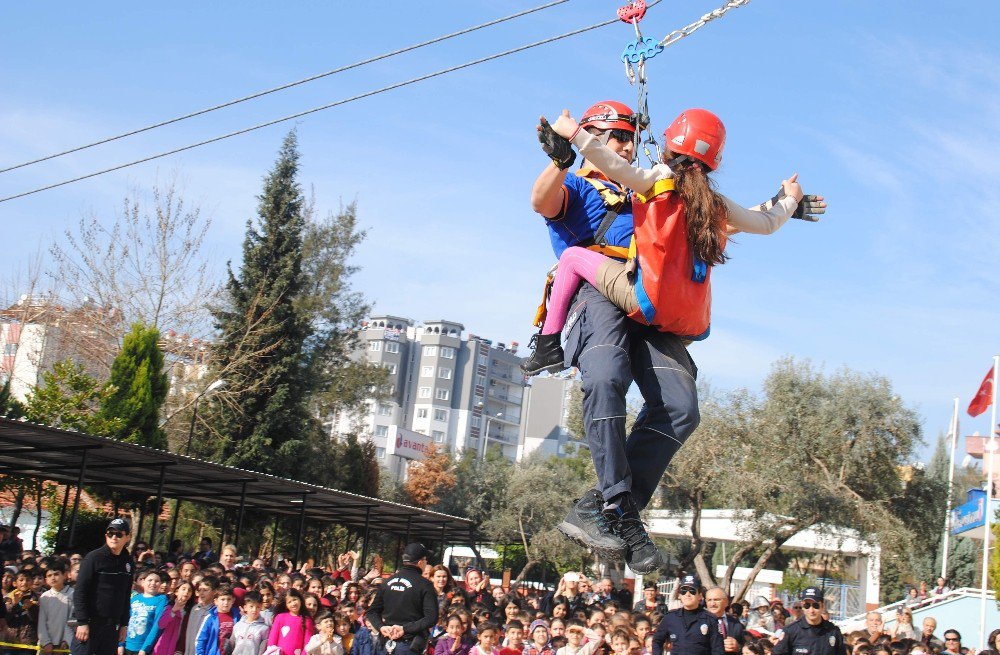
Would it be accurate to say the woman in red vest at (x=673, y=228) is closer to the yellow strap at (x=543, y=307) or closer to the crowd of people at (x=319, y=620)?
the yellow strap at (x=543, y=307)

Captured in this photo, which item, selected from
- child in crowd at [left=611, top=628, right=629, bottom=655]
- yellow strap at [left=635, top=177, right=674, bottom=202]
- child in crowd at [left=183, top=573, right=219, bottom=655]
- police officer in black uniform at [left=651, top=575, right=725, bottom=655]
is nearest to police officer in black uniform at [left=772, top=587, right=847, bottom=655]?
police officer in black uniform at [left=651, top=575, right=725, bottom=655]

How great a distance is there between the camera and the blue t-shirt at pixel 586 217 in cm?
445

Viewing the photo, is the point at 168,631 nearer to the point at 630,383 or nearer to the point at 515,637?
the point at 515,637

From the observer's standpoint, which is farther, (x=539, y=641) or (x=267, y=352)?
(x=267, y=352)

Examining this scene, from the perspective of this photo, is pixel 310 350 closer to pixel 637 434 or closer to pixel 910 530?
pixel 910 530

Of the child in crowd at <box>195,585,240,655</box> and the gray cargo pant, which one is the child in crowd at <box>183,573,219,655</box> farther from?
the gray cargo pant

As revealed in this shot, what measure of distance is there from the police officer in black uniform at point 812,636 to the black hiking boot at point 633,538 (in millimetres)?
6042

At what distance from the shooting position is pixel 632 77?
441 cm

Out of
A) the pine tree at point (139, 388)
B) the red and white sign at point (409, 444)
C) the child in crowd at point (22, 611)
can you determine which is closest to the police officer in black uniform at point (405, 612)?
the child in crowd at point (22, 611)

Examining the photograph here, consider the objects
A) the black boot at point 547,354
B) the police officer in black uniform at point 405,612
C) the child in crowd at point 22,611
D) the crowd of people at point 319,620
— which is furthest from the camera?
the child in crowd at point 22,611

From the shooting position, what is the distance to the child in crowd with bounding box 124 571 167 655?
1038 cm

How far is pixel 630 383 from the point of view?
427cm

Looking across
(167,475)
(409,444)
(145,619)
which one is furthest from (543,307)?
(409,444)

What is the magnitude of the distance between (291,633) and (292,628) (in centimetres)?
5
